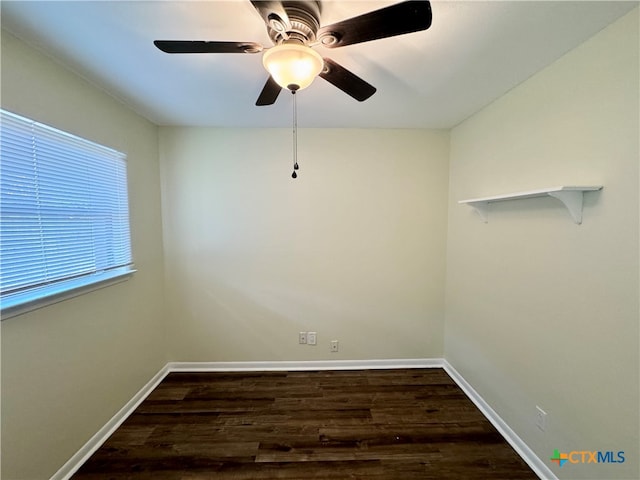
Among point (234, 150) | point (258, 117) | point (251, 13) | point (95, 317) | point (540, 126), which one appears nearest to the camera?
point (251, 13)

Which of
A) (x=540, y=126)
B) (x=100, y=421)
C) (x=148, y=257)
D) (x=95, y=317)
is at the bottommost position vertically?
(x=100, y=421)

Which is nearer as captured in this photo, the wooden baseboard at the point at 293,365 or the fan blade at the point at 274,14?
the fan blade at the point at 274,14

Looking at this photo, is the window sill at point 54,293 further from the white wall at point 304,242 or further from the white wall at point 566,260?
the white wall at point 566,260

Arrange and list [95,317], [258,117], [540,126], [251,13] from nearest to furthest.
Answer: [251,13], [540,126], [95,317], [258,117]

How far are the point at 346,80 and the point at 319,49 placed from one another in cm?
26

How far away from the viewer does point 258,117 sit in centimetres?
226

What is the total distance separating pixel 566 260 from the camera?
4.64 ft

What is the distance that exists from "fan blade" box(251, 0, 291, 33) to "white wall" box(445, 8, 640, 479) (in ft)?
4.87

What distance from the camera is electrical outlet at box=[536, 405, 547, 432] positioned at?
61.9 inches

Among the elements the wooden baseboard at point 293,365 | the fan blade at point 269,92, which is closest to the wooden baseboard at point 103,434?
the wooden baseboard at point 293,365

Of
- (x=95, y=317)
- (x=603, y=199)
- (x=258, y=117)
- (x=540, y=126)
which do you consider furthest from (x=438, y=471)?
(x=258, y=117)

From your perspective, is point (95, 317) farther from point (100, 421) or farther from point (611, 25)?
point (611, 25)

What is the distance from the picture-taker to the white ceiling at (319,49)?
44.0 inches

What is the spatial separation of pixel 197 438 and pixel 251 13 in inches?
102
